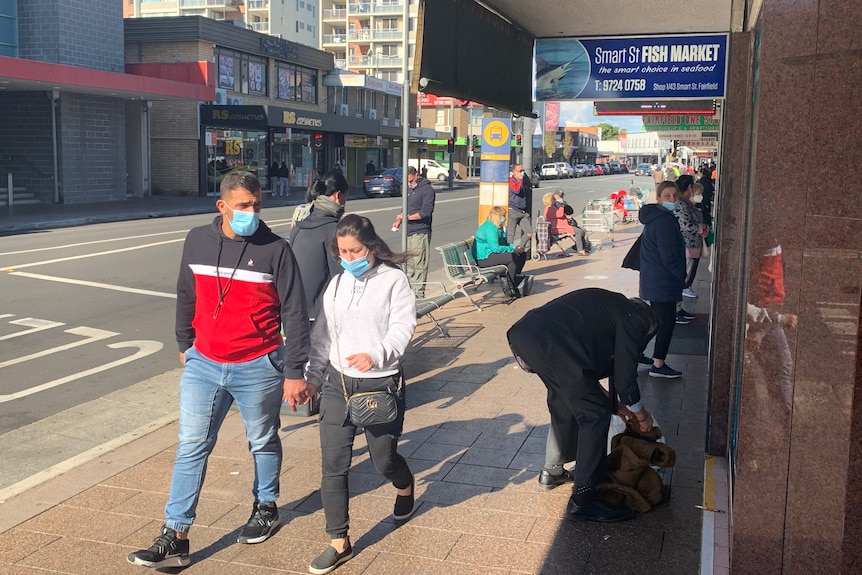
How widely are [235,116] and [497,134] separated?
24.1 metres

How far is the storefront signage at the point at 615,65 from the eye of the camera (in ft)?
25.5

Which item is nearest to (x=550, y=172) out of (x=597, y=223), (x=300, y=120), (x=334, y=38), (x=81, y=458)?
(x=334, y=38)

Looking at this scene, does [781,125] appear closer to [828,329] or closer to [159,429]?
[828,329]

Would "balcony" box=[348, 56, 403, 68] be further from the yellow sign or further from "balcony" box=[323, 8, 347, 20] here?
the yellow sign

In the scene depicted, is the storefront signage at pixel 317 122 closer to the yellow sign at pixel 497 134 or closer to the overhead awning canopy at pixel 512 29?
the yellow sign at pixel 497 134

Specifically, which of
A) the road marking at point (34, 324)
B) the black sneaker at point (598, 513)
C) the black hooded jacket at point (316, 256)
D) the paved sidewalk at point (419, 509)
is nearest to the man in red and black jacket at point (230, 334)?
the paved sidewalk at point (419, 509)

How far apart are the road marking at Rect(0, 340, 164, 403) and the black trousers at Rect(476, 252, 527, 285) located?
191 inches

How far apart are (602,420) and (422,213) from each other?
7.17 meters

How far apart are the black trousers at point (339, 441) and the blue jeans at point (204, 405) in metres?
0.31

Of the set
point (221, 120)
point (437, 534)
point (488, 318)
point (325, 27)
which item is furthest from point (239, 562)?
point (325, 27)

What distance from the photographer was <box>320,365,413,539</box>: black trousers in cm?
439

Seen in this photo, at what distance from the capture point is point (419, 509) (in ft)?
16.7

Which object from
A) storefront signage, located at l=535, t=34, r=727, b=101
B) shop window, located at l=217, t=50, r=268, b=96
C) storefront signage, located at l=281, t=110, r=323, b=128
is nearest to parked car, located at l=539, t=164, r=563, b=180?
storefront signage, located at l=281, t=110, r=323, b=128

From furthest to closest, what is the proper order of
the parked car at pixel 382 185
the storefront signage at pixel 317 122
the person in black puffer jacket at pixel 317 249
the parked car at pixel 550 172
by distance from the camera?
1. the parked car at pixel 550 172
2. the parked car at pixel 382 185
3. the storefront signage at pixel 317 122
4. the person in black puffer jacket at pixel 317 249
